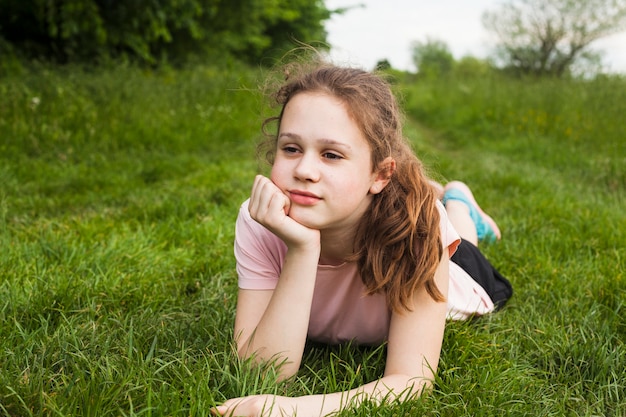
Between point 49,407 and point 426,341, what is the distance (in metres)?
1.17

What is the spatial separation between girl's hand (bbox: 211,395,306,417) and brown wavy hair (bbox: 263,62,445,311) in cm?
54

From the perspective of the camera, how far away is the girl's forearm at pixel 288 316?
1.86 m

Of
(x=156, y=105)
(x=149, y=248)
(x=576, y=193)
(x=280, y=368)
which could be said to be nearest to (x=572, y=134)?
(x=576, y=193)

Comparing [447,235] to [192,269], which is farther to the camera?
[192,269]

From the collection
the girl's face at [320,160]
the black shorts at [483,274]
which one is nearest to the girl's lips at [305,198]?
the girl's face at [320,160]

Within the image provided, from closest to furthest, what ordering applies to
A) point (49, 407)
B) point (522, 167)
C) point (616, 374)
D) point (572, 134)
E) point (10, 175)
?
1. point (49, 407)
2. point (616, 374)
3. point (10, 175)
4. point (522, 167)
5. point (572, 134)

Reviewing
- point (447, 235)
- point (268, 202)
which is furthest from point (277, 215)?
point (447, 235)

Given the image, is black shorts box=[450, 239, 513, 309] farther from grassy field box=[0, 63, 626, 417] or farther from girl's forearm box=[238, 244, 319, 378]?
girl's forearm box=[238, 244, 319, 378]

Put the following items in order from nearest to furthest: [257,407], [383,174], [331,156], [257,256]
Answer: [257,407], [331,156], [383,174], [257,256]

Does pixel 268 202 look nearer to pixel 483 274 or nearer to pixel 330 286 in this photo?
pixel 330 286

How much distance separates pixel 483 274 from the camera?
280 centimetres

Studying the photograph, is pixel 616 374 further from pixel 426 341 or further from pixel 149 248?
pixel 149 248

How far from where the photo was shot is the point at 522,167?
6148mm

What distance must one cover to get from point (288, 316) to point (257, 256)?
33 cm
